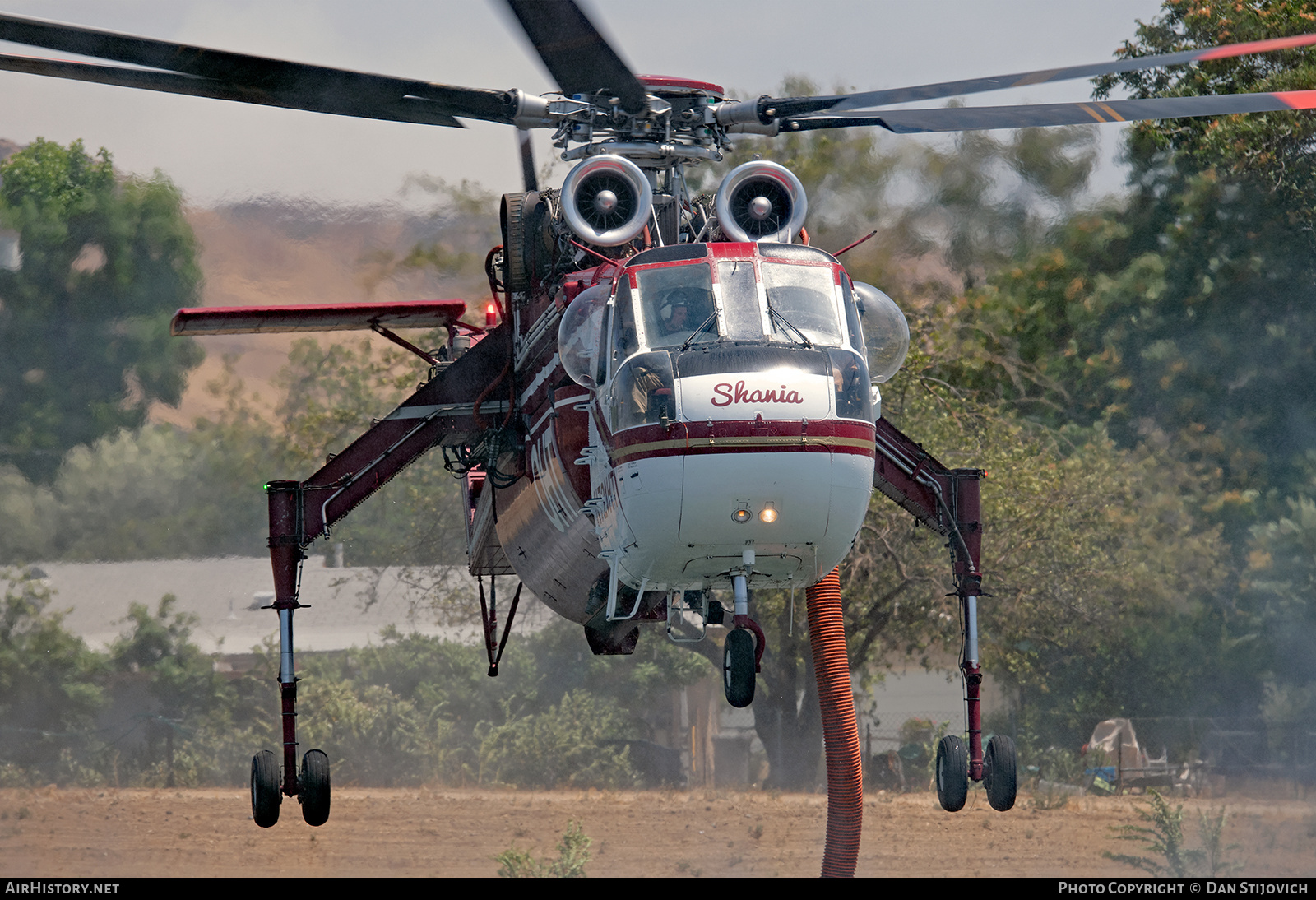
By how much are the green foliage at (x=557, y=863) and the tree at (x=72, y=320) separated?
958 cm

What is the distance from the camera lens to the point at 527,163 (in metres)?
17.2

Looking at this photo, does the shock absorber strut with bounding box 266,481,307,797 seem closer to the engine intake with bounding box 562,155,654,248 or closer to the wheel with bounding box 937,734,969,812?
the engine intake with bounding box 562,155,654,248

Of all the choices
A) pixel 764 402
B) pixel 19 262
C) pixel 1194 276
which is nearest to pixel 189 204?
pixel 19 262

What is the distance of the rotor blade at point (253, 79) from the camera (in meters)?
11.4

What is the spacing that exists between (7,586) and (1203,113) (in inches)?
834

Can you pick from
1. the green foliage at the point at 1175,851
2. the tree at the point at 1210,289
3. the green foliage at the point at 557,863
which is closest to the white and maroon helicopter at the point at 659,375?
the green foliage at the point at 557,863

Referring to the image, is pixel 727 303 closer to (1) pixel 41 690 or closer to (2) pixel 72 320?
(2) pixel 72 320

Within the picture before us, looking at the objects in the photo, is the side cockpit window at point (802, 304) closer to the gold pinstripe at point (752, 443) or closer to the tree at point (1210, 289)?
the gold pinstripe at point (752, 443)

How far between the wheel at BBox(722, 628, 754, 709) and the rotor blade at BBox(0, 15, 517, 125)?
16.6ft

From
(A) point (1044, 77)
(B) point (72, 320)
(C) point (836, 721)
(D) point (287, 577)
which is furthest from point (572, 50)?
(B) point (72, 320)

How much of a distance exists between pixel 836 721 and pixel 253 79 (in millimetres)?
8372

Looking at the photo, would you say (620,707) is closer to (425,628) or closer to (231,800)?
(425,628)

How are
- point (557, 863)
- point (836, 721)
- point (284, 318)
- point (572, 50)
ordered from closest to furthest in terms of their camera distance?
point (572, 50) → point (836, 721) → point (284, 318) → point (557, 863)

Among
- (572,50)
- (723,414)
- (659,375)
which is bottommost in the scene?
(723,414)
